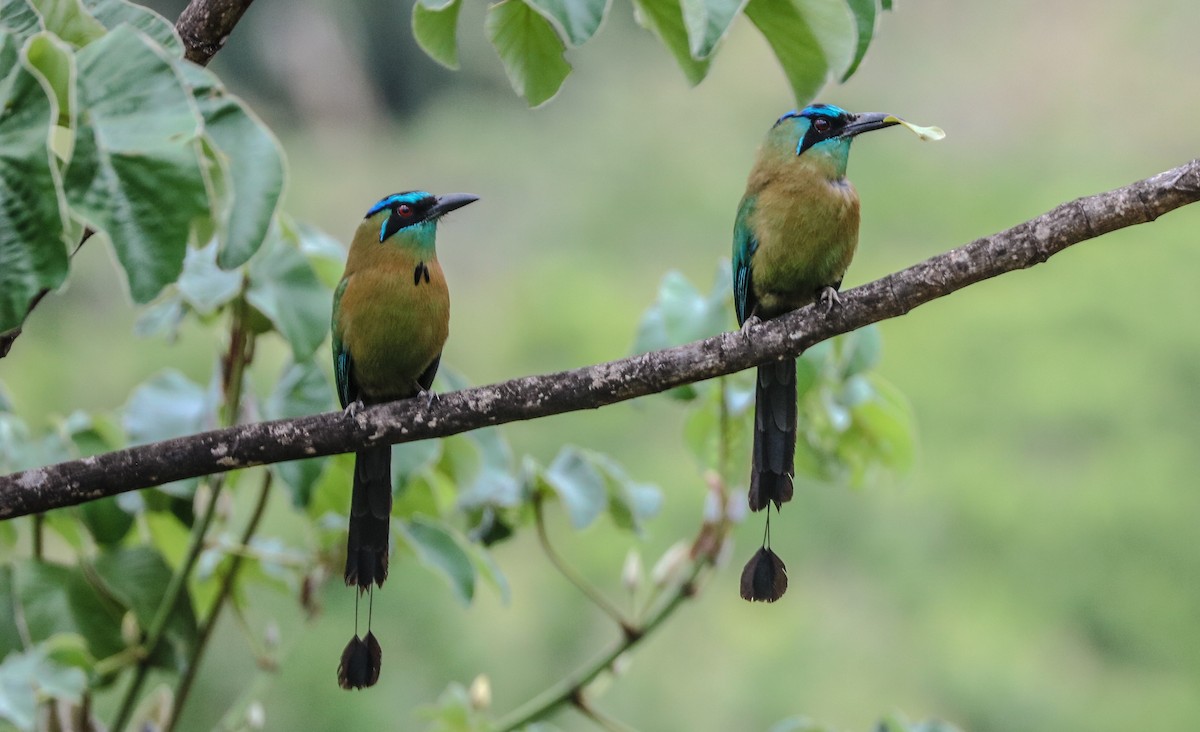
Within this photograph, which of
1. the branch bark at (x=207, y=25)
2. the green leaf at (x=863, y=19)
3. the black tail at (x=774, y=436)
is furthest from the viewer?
the black tail at (x=774, y=436)

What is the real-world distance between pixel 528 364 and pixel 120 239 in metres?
4.31

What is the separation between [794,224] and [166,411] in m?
1.09

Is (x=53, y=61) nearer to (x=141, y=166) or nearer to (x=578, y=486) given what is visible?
(x=141, y=166)

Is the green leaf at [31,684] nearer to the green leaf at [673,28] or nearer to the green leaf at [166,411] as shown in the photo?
the green leaf at [166,411]

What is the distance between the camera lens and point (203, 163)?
3.34ft

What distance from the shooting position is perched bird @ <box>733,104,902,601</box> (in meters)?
1.98

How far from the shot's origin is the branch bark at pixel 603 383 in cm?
141

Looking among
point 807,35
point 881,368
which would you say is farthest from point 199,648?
point 881,368

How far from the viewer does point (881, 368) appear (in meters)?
5.44

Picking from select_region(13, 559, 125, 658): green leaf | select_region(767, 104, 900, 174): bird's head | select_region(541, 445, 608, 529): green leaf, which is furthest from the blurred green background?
select_region(767, 104, 900, 174): bird's head

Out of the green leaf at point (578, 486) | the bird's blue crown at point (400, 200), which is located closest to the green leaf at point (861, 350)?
the green leaf at point (578, 486)

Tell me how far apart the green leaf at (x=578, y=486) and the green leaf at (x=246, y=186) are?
0.95 m

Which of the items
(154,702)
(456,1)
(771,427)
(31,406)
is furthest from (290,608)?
(456,1)

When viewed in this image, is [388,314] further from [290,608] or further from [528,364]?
[528,364]
